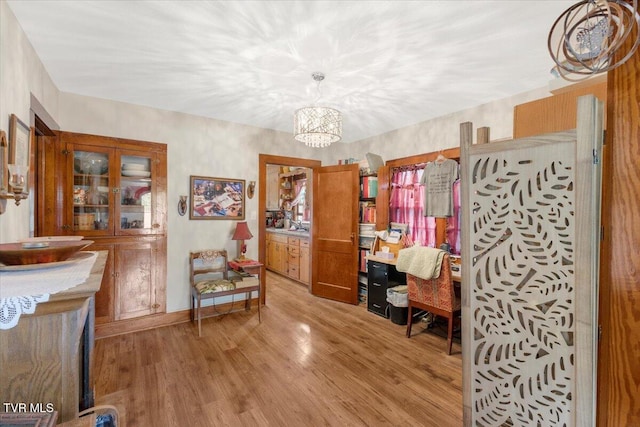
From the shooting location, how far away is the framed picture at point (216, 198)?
3721 millimetres

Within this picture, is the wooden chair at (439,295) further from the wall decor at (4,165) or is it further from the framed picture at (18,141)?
the framed picture at (18,141)

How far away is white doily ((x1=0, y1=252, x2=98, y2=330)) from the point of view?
735mm

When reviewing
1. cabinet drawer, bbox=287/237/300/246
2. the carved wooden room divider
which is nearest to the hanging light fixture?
the carved wooden room divider

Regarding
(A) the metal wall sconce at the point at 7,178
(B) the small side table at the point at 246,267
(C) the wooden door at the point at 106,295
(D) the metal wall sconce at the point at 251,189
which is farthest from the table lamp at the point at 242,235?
(A) the metal wall sconce at the point at 7,178

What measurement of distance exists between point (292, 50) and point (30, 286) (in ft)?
6.91

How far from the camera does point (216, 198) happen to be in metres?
3.86

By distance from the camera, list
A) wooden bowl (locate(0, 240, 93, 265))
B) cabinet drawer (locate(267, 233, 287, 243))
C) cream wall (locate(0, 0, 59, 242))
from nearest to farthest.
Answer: wooden bowl (locate(0, 240, 93, 265)) < cream wall (locate(0, 0, 59, 242)) < cabinet drawer (locate(267, 233, 287, 243))

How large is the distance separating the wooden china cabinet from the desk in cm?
282

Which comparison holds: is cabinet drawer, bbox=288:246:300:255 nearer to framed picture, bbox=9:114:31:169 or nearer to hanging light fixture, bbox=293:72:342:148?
hanging light fixture, bbox=293:72:342:148

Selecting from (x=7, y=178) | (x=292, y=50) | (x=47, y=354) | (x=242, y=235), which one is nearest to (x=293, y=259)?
(x=242, y=235)

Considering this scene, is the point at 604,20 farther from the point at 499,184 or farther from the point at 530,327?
the point at 530,327

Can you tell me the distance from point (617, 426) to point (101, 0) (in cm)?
320

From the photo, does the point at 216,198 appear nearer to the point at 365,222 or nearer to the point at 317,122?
the point at 317,122

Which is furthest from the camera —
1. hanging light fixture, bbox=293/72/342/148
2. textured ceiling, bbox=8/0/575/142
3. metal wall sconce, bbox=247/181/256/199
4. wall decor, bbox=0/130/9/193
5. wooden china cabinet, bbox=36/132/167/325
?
metal wall sconce, bbox=247/181/256/199
